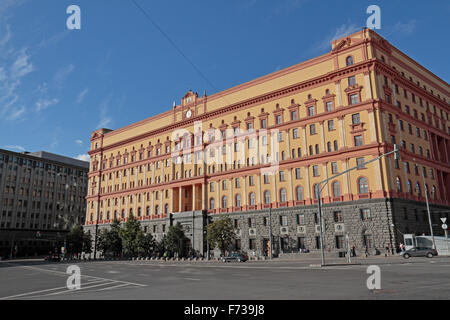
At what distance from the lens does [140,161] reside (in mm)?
84188

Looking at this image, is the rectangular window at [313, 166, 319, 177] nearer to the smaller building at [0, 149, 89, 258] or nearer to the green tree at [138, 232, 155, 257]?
the green tree at [138, 232, 155, 257]

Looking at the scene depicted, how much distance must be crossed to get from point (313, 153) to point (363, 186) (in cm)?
949

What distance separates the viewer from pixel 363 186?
164ft

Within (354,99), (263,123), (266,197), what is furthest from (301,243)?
(354,99)

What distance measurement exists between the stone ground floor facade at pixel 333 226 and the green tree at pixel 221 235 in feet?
10.1

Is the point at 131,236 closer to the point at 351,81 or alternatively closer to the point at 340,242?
the point at 340,242

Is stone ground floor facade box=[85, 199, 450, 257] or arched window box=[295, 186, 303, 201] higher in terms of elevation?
arched window box=[295, 186, 303, 201]

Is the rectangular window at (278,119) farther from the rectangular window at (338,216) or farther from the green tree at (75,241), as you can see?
the green tree at (75,241)

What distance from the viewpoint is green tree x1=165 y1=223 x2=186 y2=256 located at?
66.5m

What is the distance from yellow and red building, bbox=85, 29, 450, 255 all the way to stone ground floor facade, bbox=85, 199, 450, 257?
15cm

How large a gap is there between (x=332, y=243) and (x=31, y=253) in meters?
89.9

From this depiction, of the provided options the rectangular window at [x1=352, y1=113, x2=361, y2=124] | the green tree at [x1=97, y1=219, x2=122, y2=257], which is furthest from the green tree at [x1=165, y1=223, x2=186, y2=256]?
the rectangular window at [x1=352, y1=113, x2=361, y2=124]

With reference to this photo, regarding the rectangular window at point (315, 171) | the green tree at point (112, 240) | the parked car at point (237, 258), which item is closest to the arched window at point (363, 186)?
the rectangular window at point (315, 171)

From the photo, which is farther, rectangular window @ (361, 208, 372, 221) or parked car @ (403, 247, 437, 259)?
rectangular window @ (361, 208, 372, 221)
